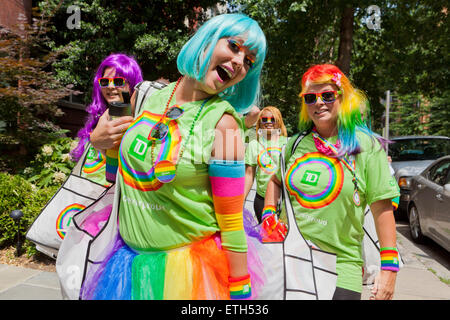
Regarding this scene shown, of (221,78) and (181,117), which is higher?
(221,78)

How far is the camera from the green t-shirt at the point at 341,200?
1.93m

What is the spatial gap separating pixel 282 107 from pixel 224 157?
12.2 m

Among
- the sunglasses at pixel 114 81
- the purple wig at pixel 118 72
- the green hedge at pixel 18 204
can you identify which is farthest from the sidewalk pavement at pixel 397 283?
the sunglasses at pixel 114 81

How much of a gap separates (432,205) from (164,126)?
593 centimetres

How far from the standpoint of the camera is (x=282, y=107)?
515 inches

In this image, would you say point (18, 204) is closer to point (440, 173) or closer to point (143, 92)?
point (143, 92)

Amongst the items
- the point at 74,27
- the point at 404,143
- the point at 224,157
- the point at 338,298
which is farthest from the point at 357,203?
the point at 404,143

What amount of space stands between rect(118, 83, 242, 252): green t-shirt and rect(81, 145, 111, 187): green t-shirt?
0.95 m

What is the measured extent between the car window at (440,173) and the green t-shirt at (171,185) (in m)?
5.96

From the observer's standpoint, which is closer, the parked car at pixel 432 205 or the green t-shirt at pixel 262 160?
the green t-shirt at pixel 262 160

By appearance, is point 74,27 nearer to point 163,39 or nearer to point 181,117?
point 163,39

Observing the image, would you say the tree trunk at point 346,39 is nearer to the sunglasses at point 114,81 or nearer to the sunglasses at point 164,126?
the sunglasses at point 114,81

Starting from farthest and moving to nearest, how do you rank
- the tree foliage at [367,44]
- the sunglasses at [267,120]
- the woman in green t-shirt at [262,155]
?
the tree foliage at [367,44] → the sunglasses at [267,120] → the woman in green t-shirt at [262,155]

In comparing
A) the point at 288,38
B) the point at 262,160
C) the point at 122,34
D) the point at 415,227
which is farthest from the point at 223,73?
the point at 288,38
